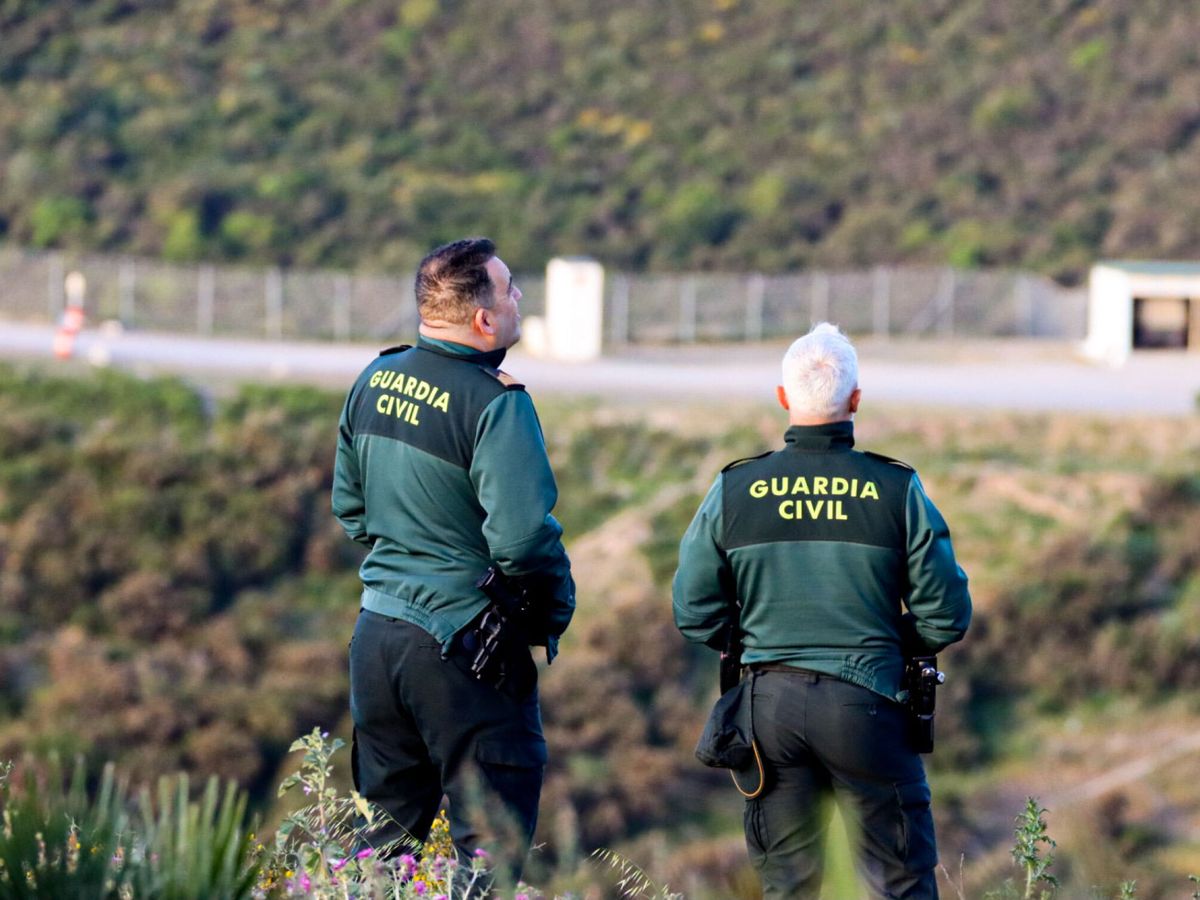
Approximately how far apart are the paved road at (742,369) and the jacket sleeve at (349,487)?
1973 centimetres

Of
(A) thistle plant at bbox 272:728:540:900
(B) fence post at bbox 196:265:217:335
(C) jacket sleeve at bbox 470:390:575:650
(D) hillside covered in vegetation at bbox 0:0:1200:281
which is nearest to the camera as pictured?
(A) thistle plant at bbox 272:728:540:900

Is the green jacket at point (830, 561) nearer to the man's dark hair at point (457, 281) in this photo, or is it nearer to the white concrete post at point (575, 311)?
the man's dark hair at point (457, 281)

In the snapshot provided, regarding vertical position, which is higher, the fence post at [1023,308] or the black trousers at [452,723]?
the fence post at [1023,308]

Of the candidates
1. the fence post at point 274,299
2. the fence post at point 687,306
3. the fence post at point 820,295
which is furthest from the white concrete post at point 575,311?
the fence post at point 820,295

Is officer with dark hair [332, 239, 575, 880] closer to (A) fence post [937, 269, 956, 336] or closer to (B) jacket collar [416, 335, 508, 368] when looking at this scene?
(B) jacket collar [416, 335, 508, 368]

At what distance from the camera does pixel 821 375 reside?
4547 millimetres

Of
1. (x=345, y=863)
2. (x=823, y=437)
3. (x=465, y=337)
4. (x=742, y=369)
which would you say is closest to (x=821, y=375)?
(x=823, y=437)

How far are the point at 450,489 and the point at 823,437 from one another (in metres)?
0.92

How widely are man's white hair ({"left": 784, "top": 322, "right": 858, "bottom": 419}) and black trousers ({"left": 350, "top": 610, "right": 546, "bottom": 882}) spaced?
916mm

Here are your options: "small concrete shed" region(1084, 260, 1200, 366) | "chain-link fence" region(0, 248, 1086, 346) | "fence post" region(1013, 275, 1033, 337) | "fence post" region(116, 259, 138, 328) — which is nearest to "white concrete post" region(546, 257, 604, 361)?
"chain-link fence" region(0, 248, 1086, 346)

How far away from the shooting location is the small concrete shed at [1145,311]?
2859cm

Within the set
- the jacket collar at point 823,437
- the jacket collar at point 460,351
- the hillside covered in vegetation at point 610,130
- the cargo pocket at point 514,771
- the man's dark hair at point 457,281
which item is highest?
the hillside covered in vegetation at point 610,130

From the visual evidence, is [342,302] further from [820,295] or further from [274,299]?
[820,295]

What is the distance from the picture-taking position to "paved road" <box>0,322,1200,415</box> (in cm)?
2536
